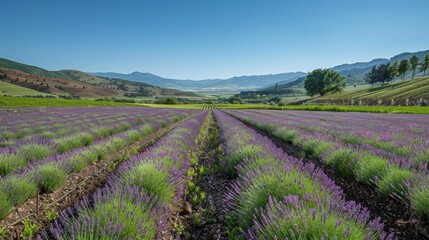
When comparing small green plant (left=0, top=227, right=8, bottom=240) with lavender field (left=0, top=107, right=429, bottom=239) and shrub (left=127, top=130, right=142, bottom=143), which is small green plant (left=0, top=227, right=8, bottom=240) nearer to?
lavender field (left=0, top=107, right=429, bottom=239)

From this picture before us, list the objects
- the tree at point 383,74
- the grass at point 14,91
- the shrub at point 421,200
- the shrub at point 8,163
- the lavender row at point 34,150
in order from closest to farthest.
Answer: the shrub at point 421,200 < the shrub at point 8,163 < the lavender row at point 34,150 < the grass at point 14,91 < the tree at point 383,74

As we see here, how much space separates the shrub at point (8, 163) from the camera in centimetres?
558

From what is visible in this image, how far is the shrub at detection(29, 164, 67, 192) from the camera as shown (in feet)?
16.6

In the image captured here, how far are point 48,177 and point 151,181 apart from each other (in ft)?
9.02

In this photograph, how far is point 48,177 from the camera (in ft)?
17.1

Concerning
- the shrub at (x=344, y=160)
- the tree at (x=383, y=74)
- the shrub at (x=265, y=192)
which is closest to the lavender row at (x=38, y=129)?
the shrub at (x=265, y=192)

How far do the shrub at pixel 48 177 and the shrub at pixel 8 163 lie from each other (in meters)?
0.86

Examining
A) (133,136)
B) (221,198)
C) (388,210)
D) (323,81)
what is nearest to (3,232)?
(221,198)

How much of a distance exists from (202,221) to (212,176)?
2.60 meters

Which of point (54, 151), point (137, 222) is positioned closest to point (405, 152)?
point (137, 222)

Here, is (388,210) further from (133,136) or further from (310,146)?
(133,136)

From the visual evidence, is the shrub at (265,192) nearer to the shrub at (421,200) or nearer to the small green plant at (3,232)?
the shrub at (421,200)

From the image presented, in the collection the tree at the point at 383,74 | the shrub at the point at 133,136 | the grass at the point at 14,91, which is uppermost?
the tree at the point at 383,74

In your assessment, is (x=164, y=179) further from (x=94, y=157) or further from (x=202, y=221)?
(x=94, y=157)
